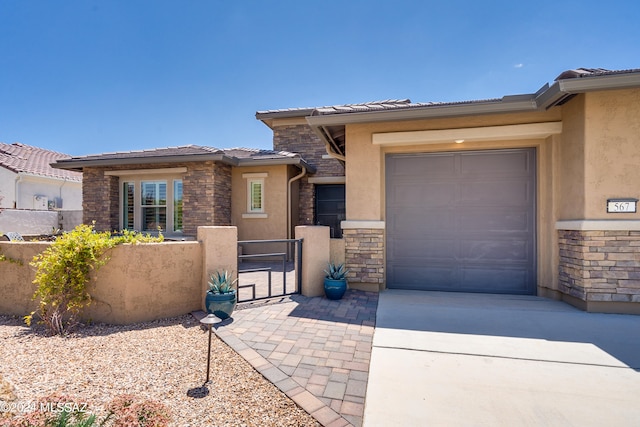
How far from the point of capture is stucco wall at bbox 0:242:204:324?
4.18 metres

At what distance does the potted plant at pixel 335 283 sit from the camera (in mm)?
5102

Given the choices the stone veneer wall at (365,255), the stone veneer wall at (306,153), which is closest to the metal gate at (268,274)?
the stone veneer wall at (365,255)

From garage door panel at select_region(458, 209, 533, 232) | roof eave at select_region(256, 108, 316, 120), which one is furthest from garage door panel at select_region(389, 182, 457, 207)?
roof eave at select_region(256, 108, 316, 120)

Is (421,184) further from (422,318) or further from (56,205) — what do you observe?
(56,205)

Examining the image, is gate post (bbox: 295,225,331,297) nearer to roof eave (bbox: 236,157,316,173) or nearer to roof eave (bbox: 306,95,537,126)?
roof eave (bbox: 306,95,537,126)

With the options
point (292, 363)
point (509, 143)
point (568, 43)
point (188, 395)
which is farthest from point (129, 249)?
point (568, 43)

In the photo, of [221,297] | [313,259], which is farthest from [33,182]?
[313,259]

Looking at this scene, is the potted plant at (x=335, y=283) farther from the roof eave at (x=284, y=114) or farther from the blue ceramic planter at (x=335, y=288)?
the roof eave at (x=284, y=114)

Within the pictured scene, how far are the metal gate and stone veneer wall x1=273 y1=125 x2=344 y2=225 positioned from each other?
183 centimetres

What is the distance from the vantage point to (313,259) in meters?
5.42

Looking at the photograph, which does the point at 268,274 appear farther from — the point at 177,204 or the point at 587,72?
the point at 587,72

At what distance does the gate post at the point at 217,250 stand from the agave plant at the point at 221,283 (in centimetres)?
20

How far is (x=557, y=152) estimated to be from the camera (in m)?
5.08

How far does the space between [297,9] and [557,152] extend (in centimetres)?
699
